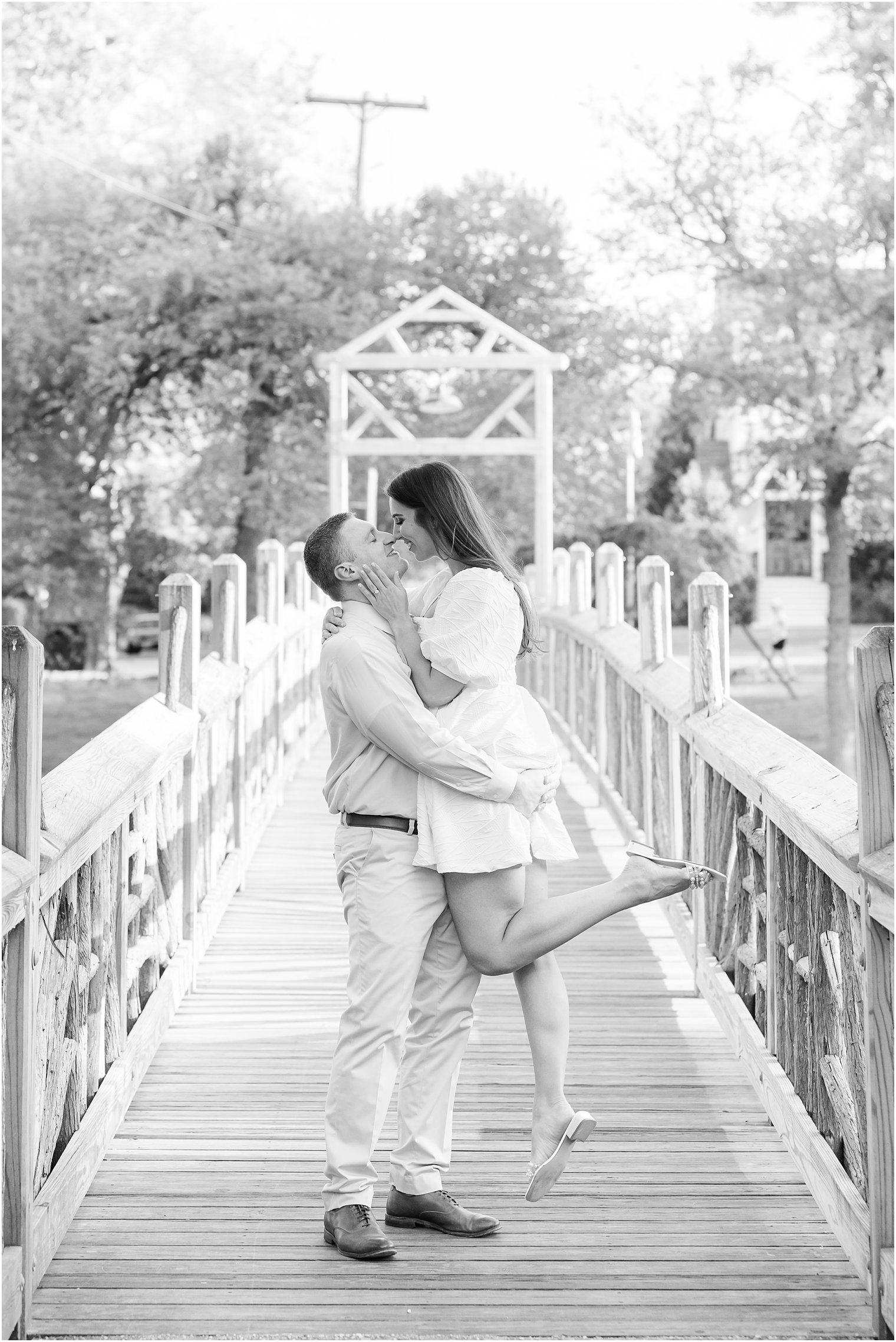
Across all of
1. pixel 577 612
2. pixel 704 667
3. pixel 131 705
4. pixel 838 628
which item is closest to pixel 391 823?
pixel 704 667

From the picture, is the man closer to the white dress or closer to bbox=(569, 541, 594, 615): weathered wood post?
the white dress

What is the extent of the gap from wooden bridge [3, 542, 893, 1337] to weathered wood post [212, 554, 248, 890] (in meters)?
0.43

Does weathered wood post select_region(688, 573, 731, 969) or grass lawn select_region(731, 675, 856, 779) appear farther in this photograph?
grass lawn select_region(731, 675, 856, 779)

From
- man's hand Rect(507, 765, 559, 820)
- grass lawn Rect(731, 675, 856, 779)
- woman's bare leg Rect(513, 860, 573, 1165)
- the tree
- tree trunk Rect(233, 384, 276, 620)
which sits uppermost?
the tree

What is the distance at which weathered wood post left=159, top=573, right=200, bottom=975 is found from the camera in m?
4.96

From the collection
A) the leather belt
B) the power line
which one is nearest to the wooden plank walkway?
the leather belt

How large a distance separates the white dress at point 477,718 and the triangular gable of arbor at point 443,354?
10.6 meters

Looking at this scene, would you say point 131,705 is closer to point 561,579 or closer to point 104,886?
point 561,579

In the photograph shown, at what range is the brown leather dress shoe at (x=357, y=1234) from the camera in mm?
3035

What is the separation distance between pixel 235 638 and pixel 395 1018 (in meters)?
3.48

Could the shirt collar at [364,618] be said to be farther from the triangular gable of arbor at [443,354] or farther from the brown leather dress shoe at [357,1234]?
the triangular gable of arbor at [443,354]

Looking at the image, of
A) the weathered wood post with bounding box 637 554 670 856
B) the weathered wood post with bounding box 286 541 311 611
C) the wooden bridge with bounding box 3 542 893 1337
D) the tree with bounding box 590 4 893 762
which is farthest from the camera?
the tree with bounding box 590 4 893 762

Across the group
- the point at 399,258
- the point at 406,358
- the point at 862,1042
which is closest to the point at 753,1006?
the point at 862,1042

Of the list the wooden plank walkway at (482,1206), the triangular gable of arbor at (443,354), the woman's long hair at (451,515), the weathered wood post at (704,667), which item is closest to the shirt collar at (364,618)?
the woman's long hair at (451,515)
